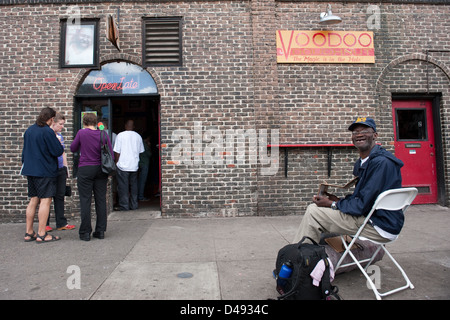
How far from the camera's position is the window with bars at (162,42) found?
6336 mm

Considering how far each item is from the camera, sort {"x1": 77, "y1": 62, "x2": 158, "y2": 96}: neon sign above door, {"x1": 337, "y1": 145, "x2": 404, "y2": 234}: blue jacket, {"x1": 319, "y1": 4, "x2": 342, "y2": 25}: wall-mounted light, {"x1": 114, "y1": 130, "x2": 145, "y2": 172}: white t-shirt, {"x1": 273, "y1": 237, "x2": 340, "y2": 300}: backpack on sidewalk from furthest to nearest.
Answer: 1. {"x1": 114, "y1": 130, "x2": 145, "y2": 172}: white t-shirt
2. {"x1": 77, "y1": 62, "x2": 158, "y2": 96}: neon sign above door
3. {"x1": 319, "y1": 4, "x2": 342, "y2": 25}: wall-mounted light
4. {"x1": 337, "y1": 145, "x2": 404, "y2": 234}: blue jacket
5. {"x1": 273, "y1": 237, "x2": 340, "y2": 300}: backpack on sidewalk

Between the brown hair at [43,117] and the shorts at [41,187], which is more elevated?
the brown hair at [43,117]

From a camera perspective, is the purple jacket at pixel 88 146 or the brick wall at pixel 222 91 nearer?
the purple jacket at pixel 88 146

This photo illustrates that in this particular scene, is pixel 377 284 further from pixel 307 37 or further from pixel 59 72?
pixel 59 72

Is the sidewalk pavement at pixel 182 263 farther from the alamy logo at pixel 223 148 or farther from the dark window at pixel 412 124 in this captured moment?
the dark window at pixel 412 124

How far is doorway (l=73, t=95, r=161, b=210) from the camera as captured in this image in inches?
253

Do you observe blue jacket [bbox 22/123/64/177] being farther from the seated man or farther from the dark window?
the dark window

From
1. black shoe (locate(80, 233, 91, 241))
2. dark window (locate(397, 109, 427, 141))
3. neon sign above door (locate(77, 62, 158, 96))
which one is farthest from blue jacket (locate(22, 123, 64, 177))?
dark window (locate(397, 109, 427, 141))

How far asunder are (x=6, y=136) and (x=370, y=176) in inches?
265

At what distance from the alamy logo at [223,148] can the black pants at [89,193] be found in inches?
68.2

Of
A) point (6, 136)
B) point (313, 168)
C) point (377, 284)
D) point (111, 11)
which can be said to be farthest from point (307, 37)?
point (6, 136)

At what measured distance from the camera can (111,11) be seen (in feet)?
20.6

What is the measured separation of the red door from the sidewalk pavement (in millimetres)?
1309

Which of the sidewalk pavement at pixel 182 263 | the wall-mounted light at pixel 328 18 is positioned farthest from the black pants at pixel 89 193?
the wall-mounted light at pixel 328 18
